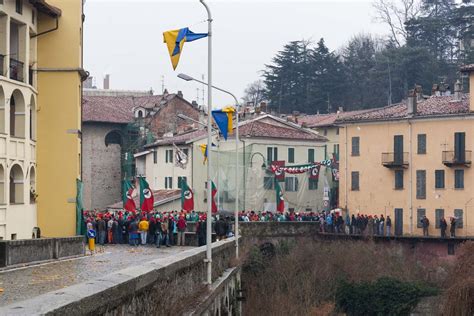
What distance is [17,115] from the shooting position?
43656 millimetres

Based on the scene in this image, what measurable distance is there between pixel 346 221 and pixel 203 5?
49229 mm

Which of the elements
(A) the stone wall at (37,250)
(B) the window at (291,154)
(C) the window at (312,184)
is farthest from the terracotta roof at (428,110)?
(A) the stone wall at (37,250)

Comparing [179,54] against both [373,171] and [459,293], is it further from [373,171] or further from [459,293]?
[373,171]

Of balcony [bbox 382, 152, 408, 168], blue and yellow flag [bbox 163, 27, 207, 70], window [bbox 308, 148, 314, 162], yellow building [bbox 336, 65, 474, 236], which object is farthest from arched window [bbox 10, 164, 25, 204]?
window [bbox 308, 148, 314, 162]

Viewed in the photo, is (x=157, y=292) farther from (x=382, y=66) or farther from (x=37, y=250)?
(x=382, y=66)

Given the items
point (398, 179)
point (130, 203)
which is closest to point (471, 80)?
point (398, 179)

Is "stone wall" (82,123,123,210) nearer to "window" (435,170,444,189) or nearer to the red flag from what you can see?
"window" (435,170,444,189)

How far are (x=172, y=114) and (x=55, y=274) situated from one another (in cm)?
7744

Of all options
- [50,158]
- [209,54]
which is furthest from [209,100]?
[50,158]

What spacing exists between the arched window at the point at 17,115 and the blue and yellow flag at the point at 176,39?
53.2ft

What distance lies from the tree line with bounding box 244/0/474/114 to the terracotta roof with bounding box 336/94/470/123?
111 ft

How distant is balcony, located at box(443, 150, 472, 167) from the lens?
2790 inches

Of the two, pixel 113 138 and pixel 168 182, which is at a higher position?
pixel 113 138

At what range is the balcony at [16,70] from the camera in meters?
42.6
